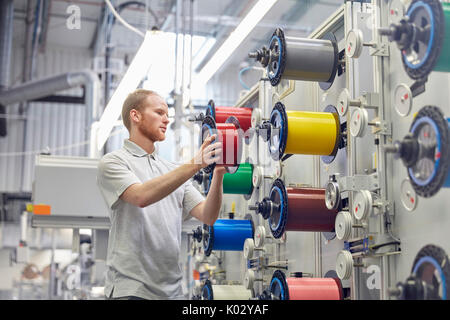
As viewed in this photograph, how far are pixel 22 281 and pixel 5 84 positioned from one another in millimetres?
3436

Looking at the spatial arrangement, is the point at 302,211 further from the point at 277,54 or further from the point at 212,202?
the point at 277,54

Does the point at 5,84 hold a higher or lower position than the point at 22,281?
higher

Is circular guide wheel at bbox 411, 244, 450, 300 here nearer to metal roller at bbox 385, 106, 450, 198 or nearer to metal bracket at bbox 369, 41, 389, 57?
metal roller at bbox 385, 106, 450, 198

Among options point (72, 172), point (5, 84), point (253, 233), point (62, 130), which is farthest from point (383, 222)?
point (62, 130)

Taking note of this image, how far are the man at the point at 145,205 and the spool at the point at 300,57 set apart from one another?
1.70ft

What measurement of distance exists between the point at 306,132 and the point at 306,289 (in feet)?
2.02

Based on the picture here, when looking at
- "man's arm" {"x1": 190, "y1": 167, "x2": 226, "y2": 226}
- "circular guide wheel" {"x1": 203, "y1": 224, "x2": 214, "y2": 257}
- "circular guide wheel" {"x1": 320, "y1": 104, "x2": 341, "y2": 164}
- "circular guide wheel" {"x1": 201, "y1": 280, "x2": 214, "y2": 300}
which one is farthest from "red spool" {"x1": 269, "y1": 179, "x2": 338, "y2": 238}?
"circular guide wheel" {"x1": 201, "y1": 280, "x2": 214, "y2": 300}

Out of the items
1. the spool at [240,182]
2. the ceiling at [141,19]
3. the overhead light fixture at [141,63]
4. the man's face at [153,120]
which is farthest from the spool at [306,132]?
the ceiling at [141,19]

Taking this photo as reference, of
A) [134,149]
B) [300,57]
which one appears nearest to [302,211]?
[300,57]

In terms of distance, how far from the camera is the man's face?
2.23 m

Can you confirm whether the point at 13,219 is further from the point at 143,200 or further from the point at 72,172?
the point at 143,200

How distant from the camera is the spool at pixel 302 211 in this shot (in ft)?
7.96

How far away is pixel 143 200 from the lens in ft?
6.48

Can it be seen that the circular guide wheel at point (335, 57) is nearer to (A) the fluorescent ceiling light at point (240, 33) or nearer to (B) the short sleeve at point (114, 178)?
(A) the fluorescent ceiling light at point (240, 33)
